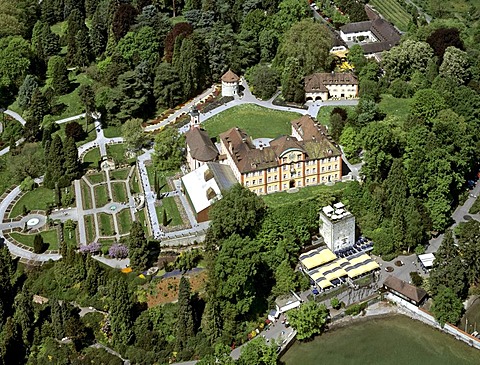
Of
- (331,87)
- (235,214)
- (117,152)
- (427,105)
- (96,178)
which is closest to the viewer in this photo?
(235,214)

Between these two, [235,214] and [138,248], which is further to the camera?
[138,248]

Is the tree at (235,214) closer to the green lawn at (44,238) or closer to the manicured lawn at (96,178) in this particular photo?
the green lawn at (44,238)

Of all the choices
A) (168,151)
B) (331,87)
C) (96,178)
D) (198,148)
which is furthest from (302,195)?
(96,178)

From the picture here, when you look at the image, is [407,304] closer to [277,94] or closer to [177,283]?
[177,283]

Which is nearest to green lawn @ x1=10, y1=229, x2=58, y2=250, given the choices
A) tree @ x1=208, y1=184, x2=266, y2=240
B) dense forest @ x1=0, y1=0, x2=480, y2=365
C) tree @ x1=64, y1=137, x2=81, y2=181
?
dense forest @ x1=0, y1=0, x2=480, y2=365

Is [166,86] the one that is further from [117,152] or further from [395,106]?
[395,106]
